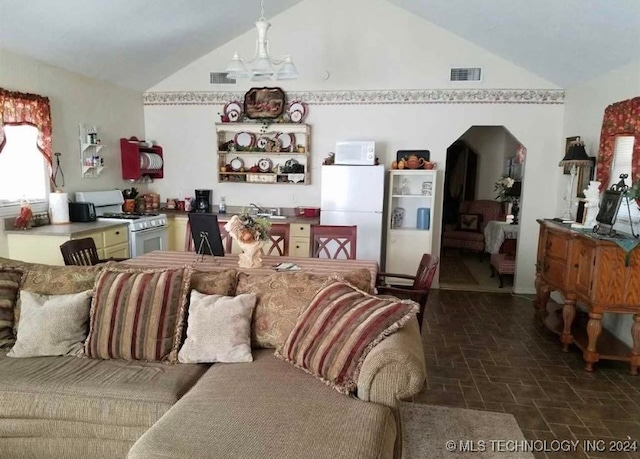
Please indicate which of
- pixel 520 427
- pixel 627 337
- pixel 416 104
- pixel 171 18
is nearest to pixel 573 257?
pixel 627 337

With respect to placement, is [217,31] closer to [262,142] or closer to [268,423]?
[262,142]

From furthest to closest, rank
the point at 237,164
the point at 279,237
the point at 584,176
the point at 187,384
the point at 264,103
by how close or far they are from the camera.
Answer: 1. the point at 237,164
2. the point at 264,103
3. the point at 584,176
4. the point at 279,237
5. the point at 187,384

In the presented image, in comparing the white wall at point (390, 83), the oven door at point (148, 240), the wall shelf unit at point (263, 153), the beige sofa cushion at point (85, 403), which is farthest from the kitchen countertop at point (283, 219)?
the beige sofa cushion at point (85, 403)

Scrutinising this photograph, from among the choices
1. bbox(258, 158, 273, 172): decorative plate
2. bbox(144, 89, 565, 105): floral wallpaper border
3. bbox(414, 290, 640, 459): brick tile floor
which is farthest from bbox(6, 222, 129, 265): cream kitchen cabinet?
bbox(414, 290, 640, 459): brick tile floor

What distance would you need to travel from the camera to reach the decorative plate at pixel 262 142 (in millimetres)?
5453

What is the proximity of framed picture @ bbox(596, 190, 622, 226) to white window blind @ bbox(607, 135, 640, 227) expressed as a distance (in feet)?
0.97

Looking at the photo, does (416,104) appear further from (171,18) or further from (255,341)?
(255,341)

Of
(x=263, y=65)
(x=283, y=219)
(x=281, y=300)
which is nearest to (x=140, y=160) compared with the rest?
(x=283, y=219)

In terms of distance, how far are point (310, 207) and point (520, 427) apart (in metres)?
3.66

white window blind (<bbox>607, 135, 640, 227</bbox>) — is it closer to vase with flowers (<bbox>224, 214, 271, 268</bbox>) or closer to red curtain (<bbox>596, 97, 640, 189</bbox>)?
red curtain (<bbox>596, 97, 640, 189</bbox>)

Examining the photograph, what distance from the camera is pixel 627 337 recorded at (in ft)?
11.3

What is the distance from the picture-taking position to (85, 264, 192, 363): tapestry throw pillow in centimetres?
216

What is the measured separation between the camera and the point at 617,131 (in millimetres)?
3473

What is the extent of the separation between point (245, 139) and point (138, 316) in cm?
374
